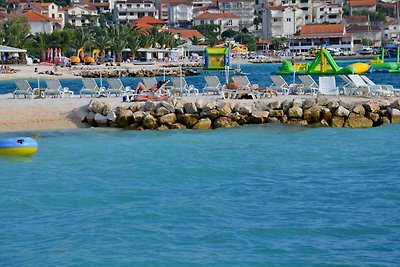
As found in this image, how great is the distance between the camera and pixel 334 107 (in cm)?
2162

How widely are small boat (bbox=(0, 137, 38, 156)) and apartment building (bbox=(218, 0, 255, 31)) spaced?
124786mm

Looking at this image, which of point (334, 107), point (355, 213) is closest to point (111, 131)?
point (334, 107)

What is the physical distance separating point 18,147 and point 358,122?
374 inches

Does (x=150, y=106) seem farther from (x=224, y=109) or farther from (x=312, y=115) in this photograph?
(x=312, y=115)

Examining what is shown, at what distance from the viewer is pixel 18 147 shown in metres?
17.1

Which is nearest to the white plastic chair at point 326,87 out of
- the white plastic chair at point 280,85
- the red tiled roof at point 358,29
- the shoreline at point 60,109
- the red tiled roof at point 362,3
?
the shoreline at point 60,109

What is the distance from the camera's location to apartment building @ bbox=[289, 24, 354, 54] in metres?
119

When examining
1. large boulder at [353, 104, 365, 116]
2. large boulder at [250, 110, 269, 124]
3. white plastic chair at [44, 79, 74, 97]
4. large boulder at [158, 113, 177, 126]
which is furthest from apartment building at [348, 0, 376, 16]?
large boulder at [158, 113, 177, 126]

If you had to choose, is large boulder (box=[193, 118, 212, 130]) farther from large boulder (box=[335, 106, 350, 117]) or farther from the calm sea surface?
large boulder (box=[335, 106, 350, 117])

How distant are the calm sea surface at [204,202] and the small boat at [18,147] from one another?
22 cm

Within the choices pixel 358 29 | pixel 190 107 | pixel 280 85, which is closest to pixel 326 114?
pixel 190 107

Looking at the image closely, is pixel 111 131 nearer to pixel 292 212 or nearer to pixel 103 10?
pixel 292 212

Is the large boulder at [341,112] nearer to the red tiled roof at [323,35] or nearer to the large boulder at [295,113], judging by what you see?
the large boulder at [295,113]

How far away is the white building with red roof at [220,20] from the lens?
435 feet
